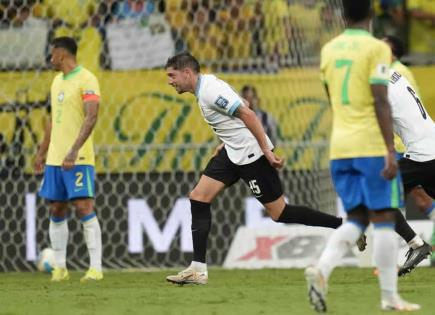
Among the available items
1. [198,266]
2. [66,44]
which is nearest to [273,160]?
[198,266]

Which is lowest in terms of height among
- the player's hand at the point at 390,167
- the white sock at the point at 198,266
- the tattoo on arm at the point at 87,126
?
the white sock at the point at 198,266

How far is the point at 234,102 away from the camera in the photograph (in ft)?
26.6

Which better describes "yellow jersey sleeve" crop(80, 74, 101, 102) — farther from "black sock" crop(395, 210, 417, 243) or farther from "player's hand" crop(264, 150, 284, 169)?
"black sock" crop(395, 210, 417, 243)

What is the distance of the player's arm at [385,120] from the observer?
5.77 m

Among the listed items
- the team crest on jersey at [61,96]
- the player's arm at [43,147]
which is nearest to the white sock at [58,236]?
the player's arm at [43,147]

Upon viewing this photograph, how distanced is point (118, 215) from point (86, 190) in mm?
2127

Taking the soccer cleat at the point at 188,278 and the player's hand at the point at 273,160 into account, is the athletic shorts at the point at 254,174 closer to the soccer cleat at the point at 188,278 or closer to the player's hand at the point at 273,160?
the player's hand at the point at 273,160

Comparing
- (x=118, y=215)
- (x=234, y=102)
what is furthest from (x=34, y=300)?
(x=118, y=215)

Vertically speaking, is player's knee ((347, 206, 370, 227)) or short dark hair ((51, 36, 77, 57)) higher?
short dark hair ((51, 36, 77, 57))

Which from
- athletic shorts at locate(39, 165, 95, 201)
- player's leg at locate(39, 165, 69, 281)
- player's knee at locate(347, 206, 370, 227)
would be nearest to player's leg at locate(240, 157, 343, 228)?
athletic shorts at locate(39, 165, 95, 201)

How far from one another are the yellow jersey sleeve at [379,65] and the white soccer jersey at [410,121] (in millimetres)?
2770

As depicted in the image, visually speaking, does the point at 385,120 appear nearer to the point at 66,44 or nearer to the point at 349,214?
the point at 349,214

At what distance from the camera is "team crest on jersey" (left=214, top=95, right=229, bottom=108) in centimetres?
812

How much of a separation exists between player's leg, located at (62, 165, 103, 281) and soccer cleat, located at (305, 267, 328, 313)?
13.4 feet
